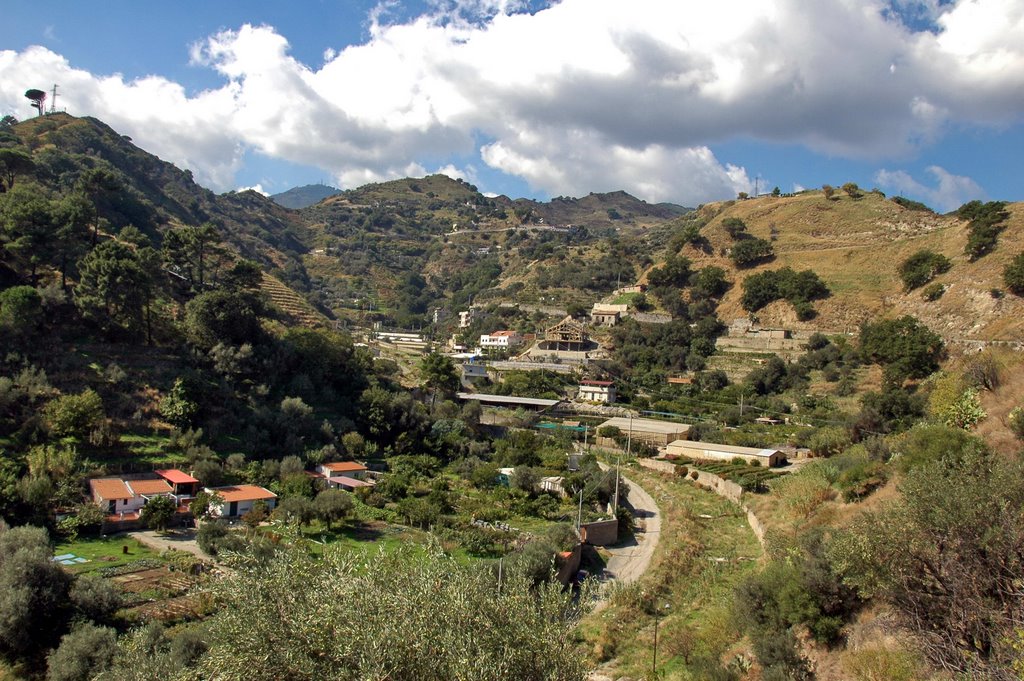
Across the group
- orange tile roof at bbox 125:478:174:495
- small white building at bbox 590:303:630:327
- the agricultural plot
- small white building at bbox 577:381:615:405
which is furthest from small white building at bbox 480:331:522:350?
the agricultural plot

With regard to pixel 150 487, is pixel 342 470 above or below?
below

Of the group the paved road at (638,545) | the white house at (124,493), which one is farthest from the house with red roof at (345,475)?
the paved road at (638,545)

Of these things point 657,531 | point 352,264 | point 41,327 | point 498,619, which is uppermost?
point 352,264

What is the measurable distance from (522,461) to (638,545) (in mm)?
10178

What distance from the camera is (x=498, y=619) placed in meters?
7.57

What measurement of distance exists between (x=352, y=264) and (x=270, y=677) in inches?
3994

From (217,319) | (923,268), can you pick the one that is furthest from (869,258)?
(217,319)

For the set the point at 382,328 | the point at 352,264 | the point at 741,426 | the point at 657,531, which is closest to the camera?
the point at 657,531

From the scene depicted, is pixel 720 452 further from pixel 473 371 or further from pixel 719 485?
pixel 473 371

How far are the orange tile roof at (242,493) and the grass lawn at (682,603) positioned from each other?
12.5 metres

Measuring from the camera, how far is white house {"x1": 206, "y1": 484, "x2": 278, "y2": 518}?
21.9m

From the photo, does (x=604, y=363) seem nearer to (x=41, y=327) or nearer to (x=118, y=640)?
(x=41, y=327)

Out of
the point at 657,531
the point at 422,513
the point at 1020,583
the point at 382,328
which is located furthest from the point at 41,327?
the point at 382,328

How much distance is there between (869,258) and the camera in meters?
60.3
